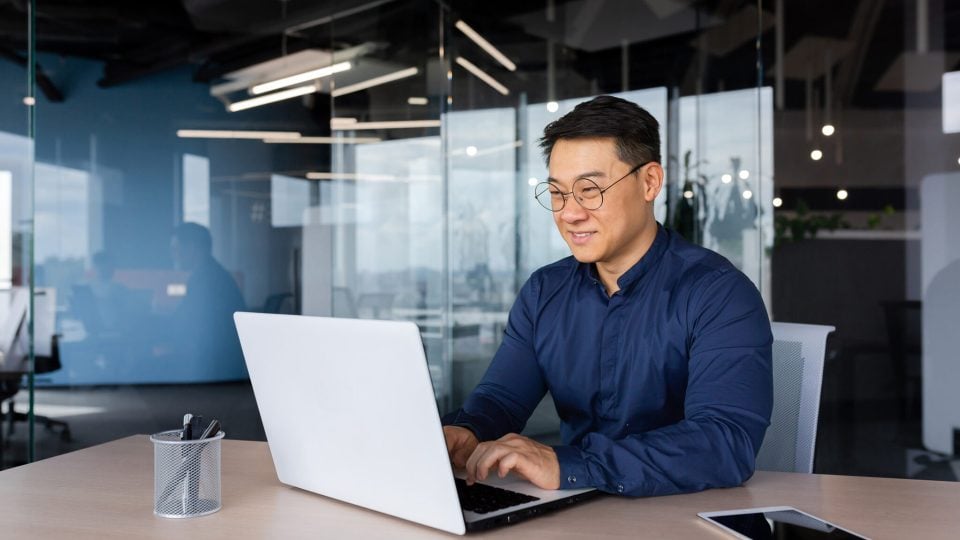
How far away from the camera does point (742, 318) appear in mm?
1649

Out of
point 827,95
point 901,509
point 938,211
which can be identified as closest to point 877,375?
point 938,211

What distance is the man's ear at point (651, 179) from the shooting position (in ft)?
6.14

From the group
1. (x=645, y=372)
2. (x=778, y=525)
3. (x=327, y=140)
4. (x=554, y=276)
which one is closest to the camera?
(x=778, y=525)

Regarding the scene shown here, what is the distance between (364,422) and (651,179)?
96 centimetres

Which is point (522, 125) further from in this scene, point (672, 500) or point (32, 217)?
point (672, 500)

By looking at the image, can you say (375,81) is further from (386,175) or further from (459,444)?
(459,444)

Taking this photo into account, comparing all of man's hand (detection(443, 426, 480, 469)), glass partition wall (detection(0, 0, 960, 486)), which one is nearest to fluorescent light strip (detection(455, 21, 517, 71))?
glass partition wall (detection(0, 0, 960, 486))

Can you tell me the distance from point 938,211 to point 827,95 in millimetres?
751

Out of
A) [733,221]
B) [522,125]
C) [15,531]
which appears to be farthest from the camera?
[522,125]

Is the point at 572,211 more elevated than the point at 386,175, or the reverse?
the point at 386,175

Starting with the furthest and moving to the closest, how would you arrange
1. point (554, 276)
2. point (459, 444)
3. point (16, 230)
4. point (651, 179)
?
point (16, 230) < point (554, 276) < point (651, 179) < point (459, 444)

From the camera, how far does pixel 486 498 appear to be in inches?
52.4

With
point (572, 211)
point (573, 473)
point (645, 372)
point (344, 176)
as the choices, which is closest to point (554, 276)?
point (572, 211)

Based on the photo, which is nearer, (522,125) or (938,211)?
(938,211)
